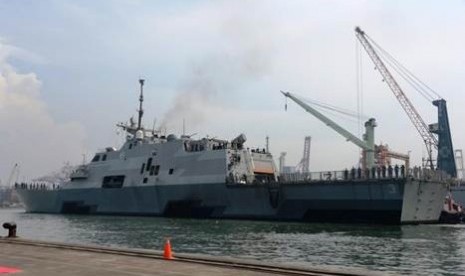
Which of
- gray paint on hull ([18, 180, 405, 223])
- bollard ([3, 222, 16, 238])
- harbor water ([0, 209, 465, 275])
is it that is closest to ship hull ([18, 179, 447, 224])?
gray paint on hull ([18, 180, 405, 223])

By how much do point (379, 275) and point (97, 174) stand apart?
187ft

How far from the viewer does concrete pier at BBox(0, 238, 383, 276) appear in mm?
12242

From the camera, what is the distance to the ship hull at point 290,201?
143 feet

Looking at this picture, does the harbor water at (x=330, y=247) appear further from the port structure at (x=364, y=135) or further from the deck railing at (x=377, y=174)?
the port structure at (x=364, y=135)

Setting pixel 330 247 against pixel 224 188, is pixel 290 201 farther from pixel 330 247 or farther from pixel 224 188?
pixel 330 247

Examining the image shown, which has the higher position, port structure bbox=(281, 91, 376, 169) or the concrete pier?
port structure bbox=(281, 91, 376, 169)

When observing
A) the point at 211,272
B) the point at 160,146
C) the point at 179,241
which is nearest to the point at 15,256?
the point at 211,272

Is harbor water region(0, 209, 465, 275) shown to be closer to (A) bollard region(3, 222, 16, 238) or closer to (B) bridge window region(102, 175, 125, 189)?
(A) bollard region(3, 222, 16, 238)

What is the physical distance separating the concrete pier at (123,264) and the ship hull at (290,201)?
3109 cm

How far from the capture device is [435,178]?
47062 millimetres

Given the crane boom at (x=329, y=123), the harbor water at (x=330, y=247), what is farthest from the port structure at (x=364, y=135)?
the harbor water at (x=330, y=247)

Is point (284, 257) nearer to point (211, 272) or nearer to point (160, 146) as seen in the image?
point (211, 272)

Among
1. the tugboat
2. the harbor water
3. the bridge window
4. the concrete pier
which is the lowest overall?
the harbor water

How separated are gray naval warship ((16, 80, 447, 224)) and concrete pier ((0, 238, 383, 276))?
Answer: 31255 mm
